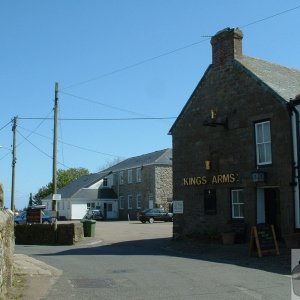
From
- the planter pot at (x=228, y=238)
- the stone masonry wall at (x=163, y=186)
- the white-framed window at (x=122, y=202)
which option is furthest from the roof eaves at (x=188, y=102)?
the white-framed window at (x=122, y=202)

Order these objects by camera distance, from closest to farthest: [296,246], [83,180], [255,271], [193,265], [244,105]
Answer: [255,271]
[193,265]
[296,246]
[244,105]
[83,180]

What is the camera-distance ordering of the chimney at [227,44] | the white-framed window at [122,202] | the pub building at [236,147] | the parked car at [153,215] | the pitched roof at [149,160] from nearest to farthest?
the pub building at [236,147], the chimney at [227,44], the parked car at [153,215], the pitched roof at [149,160], the white-framed window at [122,202]

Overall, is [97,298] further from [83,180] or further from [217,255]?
[83,180]

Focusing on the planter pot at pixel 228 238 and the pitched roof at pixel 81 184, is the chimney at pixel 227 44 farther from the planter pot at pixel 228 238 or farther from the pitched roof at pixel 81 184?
the pitched roof at pixel 81 184

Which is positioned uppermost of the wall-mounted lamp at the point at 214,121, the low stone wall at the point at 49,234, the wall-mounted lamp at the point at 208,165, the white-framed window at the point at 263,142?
the wall-mounted lamp at the point at 214,121

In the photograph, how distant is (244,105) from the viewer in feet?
72.1

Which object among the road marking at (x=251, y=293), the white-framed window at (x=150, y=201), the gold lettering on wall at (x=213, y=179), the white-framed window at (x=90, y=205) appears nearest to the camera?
the road marking at (x=251, y=293)

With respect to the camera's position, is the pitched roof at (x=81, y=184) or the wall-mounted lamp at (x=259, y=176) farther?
the pitched roof at (x=81, y=184)

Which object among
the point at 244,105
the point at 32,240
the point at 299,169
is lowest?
the point at 32,240

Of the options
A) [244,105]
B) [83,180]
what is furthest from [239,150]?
[83,180]

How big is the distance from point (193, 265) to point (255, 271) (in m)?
2.12

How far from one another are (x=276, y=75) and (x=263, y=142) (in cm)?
398

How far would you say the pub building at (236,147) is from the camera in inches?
778

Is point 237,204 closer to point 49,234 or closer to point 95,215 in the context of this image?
point 49,234
